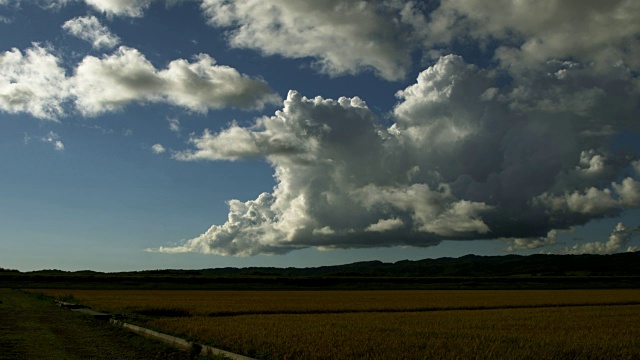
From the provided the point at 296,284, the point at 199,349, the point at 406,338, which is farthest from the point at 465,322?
the point at 296,284

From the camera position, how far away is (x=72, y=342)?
22.5 m

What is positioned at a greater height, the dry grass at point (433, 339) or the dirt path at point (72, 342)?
the dirt path at point (72, 342)

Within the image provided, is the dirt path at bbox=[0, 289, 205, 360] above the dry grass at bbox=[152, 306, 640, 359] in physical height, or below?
above

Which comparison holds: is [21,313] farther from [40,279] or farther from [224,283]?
[40,279]

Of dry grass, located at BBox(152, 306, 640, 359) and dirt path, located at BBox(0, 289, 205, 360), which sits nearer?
dry grass, located at BBox(152, 306, 640, 359)

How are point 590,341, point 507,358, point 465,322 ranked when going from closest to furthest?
point 507,358, point 590,341, point 465,322

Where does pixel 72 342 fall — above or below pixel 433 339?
above

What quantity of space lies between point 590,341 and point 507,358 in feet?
23.1

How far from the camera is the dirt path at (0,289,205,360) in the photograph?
756 inches

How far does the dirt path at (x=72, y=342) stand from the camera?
19203 mm

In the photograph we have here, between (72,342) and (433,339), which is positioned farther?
(433,339)

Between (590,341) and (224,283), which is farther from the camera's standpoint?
(224,283)

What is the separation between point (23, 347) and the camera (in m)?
20.5

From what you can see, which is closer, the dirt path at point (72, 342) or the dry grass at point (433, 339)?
the dry grass at point (433, 339)
